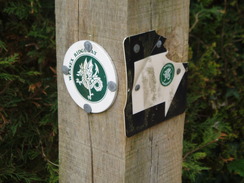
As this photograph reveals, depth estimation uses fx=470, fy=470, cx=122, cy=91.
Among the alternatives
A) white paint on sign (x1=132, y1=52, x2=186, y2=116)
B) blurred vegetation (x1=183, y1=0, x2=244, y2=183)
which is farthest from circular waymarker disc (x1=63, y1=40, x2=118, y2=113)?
blurred vegetation (x1=183, y1=0, x2=244, y2=183)

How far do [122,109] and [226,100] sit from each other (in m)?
2.30

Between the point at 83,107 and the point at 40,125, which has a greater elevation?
the point at 83,107

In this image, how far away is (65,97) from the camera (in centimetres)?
209

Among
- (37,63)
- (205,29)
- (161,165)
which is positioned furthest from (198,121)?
(161,165)

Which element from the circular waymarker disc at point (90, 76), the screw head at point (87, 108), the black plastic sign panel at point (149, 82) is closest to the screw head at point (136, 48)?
the black plastic sign panel at point (149, 82)

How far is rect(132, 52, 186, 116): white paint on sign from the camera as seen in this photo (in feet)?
6.08

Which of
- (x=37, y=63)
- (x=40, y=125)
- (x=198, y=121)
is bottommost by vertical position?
(x=198, y=121)

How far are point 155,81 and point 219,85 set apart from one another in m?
2.24

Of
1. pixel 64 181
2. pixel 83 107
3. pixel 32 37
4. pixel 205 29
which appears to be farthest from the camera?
pixel 205 29

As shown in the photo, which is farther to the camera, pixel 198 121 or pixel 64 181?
pixel 198 121

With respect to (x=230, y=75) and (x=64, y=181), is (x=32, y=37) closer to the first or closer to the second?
(x=64, y=181)

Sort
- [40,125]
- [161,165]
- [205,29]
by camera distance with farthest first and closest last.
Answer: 1. [205,29]
2. [40,125]
3. [161,165]

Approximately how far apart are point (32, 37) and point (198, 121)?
157cm

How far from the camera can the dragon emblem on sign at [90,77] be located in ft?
6.19
